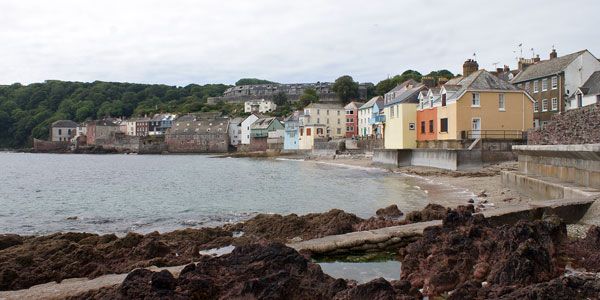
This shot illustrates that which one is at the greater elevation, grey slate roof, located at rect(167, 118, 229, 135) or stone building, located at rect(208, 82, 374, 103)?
stone building, located at rect(208, 82, 374, 103)

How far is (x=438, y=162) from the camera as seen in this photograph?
27641mm

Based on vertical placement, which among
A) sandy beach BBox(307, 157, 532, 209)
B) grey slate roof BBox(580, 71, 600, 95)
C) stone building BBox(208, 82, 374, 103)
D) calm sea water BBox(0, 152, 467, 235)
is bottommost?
calm sea water BBox(0, 152, 467, 235)

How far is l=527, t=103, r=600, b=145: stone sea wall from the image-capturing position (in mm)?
11602

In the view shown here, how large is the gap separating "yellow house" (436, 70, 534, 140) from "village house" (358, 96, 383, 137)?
126 feet

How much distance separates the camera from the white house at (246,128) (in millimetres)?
92062

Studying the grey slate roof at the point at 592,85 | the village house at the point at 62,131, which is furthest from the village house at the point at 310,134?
the village house at the point at 62,131

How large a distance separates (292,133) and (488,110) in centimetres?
5123

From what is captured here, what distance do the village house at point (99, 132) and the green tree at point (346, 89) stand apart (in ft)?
209

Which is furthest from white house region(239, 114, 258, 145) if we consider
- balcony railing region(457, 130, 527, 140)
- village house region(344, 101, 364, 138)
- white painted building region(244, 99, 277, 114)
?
balcony railing region(457, 130, 527, 140)

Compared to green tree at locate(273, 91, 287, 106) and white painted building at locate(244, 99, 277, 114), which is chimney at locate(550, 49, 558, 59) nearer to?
white painted building at locate(244, 99, 277, 114)

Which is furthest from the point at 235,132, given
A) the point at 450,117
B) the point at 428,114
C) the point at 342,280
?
Result: the point at 342,280

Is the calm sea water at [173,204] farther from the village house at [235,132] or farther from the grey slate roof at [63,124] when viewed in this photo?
the grey slate roof at [63,124]

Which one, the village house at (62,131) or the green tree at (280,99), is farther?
the green tree at (280,99)

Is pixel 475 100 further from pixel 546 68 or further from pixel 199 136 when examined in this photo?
pixel 199 136
